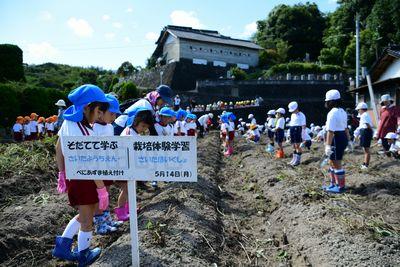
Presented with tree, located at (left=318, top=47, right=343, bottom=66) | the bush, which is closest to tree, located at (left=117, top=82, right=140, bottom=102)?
the bush

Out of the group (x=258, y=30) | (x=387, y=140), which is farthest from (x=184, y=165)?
(x=258, y=30)

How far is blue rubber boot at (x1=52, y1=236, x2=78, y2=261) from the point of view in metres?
3.74

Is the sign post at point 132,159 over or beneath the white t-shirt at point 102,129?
beneath

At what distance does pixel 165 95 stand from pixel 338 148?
322cm

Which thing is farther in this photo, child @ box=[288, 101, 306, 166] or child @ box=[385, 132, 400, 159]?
child @ box=[288, 101, 306, 166]

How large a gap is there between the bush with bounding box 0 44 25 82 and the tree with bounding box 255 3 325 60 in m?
31.1

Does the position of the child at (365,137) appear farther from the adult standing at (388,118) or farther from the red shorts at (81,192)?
the red shorts at (81,192)

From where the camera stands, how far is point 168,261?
→ 3457 mm

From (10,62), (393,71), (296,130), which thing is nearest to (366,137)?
(296,130)

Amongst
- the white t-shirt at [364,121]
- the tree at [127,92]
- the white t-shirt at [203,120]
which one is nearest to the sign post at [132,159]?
the white t-shirt at [364,121]

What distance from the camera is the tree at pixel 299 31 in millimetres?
53062

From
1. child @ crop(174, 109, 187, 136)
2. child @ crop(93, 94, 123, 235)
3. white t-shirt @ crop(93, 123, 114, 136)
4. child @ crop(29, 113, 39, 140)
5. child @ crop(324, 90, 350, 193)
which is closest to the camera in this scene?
child @ crop(93, 94, 123, 235)

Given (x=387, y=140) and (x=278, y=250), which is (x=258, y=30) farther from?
(x=278, y=250)

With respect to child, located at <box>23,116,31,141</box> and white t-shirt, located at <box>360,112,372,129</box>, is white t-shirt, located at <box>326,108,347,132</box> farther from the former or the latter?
child, located at <box>23,116,31,141</box>
